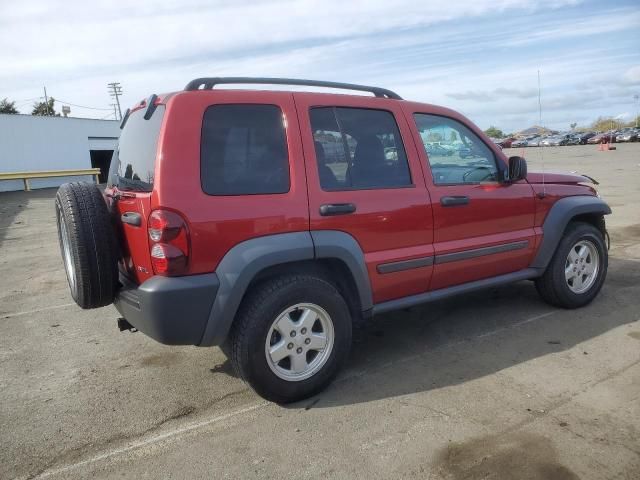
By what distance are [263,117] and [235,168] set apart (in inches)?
15.5

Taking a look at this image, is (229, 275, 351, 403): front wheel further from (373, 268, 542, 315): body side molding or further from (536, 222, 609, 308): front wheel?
(536, 222, 609, 308): front wheel

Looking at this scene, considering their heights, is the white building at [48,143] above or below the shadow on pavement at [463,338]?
above

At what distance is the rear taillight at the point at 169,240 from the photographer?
2756mm

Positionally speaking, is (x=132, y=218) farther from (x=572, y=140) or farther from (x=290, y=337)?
(x=572, y=140)

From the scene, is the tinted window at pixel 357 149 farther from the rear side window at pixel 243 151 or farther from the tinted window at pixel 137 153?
the tinted window at pixel 137 153

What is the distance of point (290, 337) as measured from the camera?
10.4 ft

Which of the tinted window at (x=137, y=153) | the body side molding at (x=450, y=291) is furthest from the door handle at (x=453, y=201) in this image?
the tinted window at (x=137, y=153)

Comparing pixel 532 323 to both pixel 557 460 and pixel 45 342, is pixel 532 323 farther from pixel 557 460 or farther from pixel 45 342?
pixel 45 342

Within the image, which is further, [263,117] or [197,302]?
[263,117]

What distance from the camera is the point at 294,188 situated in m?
3.12

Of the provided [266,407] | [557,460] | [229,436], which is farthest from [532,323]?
[229,436]

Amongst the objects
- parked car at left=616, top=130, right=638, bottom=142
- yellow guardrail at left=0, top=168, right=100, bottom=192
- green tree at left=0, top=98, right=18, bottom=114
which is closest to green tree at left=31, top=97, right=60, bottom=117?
green tree at left=0, top=98, right=18, bottom=114

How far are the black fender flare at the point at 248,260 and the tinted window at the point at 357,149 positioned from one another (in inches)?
14.7

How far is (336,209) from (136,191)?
121 centimetres
